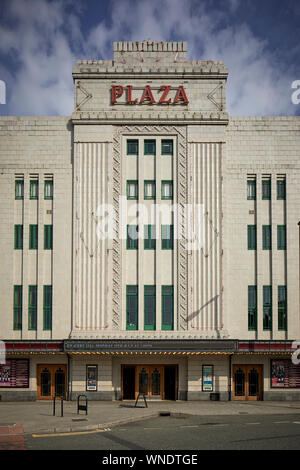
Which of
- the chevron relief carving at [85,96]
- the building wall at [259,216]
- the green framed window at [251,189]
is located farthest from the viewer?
the green framed window at [251,189]

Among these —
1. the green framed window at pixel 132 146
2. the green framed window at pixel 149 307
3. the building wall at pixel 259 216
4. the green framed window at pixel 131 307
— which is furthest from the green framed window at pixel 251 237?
the green framed window at pixel 132 146

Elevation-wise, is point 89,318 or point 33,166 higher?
point 33,166

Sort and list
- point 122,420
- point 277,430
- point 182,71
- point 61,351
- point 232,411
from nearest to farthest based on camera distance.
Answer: point 277,430 → point 122,420 → point 232,411 → point 61,351 → point 182,71

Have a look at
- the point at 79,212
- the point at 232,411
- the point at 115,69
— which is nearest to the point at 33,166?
the point at 79,212

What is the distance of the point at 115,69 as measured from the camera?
34.3 meters

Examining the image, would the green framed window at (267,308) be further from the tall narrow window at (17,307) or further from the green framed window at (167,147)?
the tall narrow window at (17,307)

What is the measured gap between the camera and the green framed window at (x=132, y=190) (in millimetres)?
34031

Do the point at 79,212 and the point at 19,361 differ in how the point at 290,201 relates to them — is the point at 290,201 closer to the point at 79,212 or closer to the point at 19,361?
the point at 79,212

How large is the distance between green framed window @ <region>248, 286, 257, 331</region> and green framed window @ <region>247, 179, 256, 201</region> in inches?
228

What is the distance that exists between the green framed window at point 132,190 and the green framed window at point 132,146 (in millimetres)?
1920

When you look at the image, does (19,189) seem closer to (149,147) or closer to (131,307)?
(149,147)

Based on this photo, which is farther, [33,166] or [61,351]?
[33,166]

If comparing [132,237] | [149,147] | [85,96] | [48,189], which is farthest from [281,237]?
[85,96]

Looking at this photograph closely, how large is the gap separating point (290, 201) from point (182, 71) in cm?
1083
